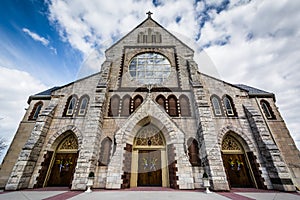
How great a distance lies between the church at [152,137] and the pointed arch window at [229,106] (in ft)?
0.24

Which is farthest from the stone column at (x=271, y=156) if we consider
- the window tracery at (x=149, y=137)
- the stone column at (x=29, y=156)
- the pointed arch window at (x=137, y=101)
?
the stone column at (x=29, y=156)

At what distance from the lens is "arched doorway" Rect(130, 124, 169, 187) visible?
27.9 ft

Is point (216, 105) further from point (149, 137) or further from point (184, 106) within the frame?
point (149, 137)

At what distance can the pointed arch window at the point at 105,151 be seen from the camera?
28.6ft

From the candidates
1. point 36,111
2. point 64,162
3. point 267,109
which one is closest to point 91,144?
point 64,162

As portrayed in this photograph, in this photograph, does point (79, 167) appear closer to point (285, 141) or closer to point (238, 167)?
point (238, 167)

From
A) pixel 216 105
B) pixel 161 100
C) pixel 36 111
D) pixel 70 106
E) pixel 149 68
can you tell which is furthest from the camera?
pixel 149 68

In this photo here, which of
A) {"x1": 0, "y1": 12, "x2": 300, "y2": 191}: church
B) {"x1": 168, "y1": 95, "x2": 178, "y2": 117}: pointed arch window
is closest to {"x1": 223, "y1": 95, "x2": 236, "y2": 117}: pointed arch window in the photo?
{"x1": 0, "y1": 12, "x2": 300, "y2": 191}: church

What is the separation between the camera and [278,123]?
10.4m

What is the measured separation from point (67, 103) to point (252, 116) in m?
14.9

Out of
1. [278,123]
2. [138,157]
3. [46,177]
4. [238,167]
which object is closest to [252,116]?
[278,123]

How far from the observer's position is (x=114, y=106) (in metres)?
10.7

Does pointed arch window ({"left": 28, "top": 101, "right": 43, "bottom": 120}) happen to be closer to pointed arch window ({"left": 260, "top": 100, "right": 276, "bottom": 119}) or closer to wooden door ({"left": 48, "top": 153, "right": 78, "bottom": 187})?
wooden door ({"left": 48, "top": 153, "right": 78, "bottom": 187})

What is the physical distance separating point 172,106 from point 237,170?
6380 millimetres
